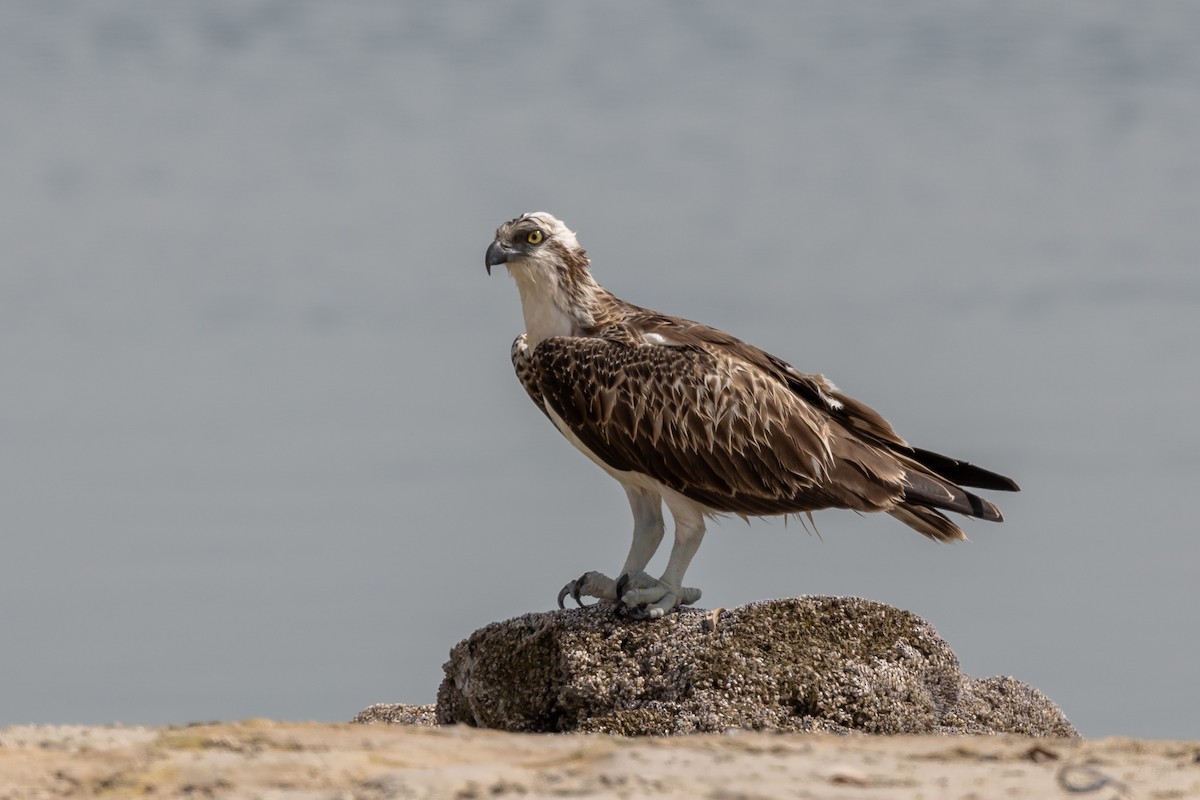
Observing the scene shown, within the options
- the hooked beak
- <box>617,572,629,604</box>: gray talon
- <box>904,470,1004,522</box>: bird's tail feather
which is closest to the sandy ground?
<box>617,572,629,604</box>: gray talon

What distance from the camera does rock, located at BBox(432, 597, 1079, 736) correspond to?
9609 millimetres

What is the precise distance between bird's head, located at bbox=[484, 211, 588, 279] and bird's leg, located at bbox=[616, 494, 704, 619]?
5.89 feet

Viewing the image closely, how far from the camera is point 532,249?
10.6m

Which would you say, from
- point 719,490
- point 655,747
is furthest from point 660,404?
point 655,747

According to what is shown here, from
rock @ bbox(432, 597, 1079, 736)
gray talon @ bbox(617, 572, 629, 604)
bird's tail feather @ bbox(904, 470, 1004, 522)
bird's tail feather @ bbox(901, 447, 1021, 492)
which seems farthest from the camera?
bird's tail feather @ bbox(901, 447, 1021, 492)

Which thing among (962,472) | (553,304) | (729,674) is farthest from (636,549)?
(962,472)

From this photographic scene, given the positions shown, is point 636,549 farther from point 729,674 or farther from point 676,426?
point 729,674

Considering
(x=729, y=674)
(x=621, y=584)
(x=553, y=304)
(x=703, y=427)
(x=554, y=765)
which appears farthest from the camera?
(x=553, y=304)

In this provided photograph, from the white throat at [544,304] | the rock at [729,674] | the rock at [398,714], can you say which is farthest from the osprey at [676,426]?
the rock at [398,714]

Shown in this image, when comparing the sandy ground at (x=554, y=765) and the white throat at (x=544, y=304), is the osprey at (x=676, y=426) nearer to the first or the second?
the white throat at (x=544, y=304)

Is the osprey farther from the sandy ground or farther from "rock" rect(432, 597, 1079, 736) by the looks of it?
the sandy ground

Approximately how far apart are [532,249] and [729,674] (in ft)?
10.5

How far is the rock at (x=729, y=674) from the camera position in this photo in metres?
9.61

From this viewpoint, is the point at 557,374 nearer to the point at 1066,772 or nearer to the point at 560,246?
the point at 560,246
